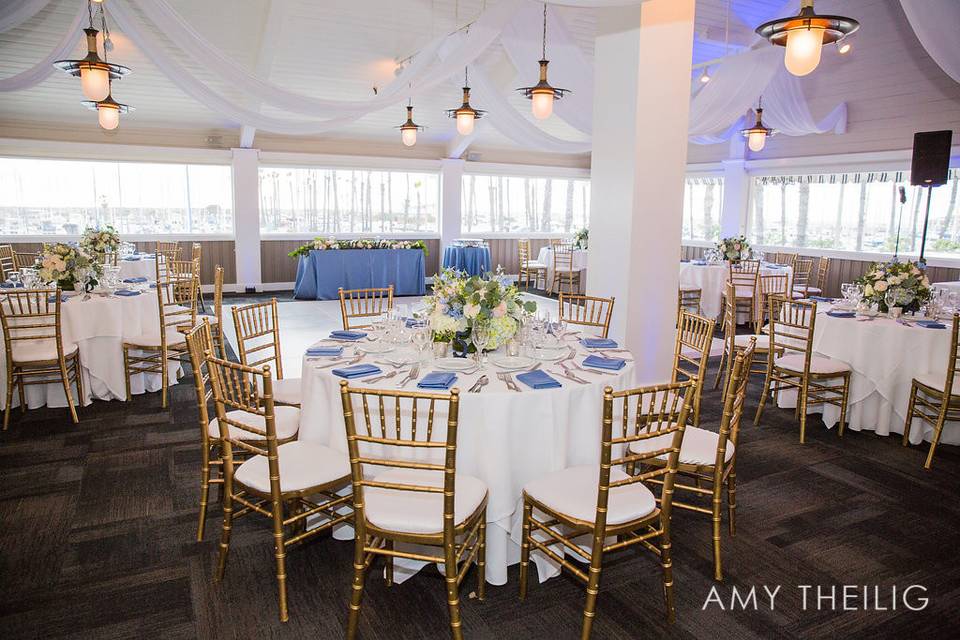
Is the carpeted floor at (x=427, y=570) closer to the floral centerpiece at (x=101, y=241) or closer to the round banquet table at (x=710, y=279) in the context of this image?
the floral centerpiece at (x=101, y=241)

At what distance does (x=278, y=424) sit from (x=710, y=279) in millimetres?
7409

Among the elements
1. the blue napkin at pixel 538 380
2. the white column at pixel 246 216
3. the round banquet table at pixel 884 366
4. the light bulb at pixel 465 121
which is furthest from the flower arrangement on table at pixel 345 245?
the blue napkin at pixel 538 380

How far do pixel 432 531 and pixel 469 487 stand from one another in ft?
0.98

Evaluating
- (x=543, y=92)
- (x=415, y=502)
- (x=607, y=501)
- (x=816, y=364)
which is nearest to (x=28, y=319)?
(x=415, y=502)

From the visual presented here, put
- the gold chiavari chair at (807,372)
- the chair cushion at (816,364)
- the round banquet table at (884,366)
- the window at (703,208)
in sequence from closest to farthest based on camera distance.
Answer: the round banquet table at (884,366) → the gold chiavari chair at (807,372) → the chair cushion at (816,364) → the window at (703,208)

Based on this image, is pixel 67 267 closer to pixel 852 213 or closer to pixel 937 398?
pixel 937 398

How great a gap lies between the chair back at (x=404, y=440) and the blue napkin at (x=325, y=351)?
0.62 m

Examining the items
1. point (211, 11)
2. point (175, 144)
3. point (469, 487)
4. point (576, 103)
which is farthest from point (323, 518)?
point (175, 144)

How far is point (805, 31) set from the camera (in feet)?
12.1

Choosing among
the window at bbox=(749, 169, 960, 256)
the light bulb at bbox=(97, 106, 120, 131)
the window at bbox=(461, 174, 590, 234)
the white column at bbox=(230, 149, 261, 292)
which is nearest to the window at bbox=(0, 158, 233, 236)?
the white column at bbox=(230, 149, 261, 292)

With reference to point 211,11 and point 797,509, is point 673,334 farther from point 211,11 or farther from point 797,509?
point 211,11

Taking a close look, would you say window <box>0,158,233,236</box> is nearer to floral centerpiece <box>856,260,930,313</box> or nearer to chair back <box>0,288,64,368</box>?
chair back <box>0,288,64,368</box>

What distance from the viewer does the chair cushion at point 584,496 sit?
253cm

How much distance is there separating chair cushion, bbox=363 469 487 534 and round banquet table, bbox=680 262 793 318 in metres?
7.38
